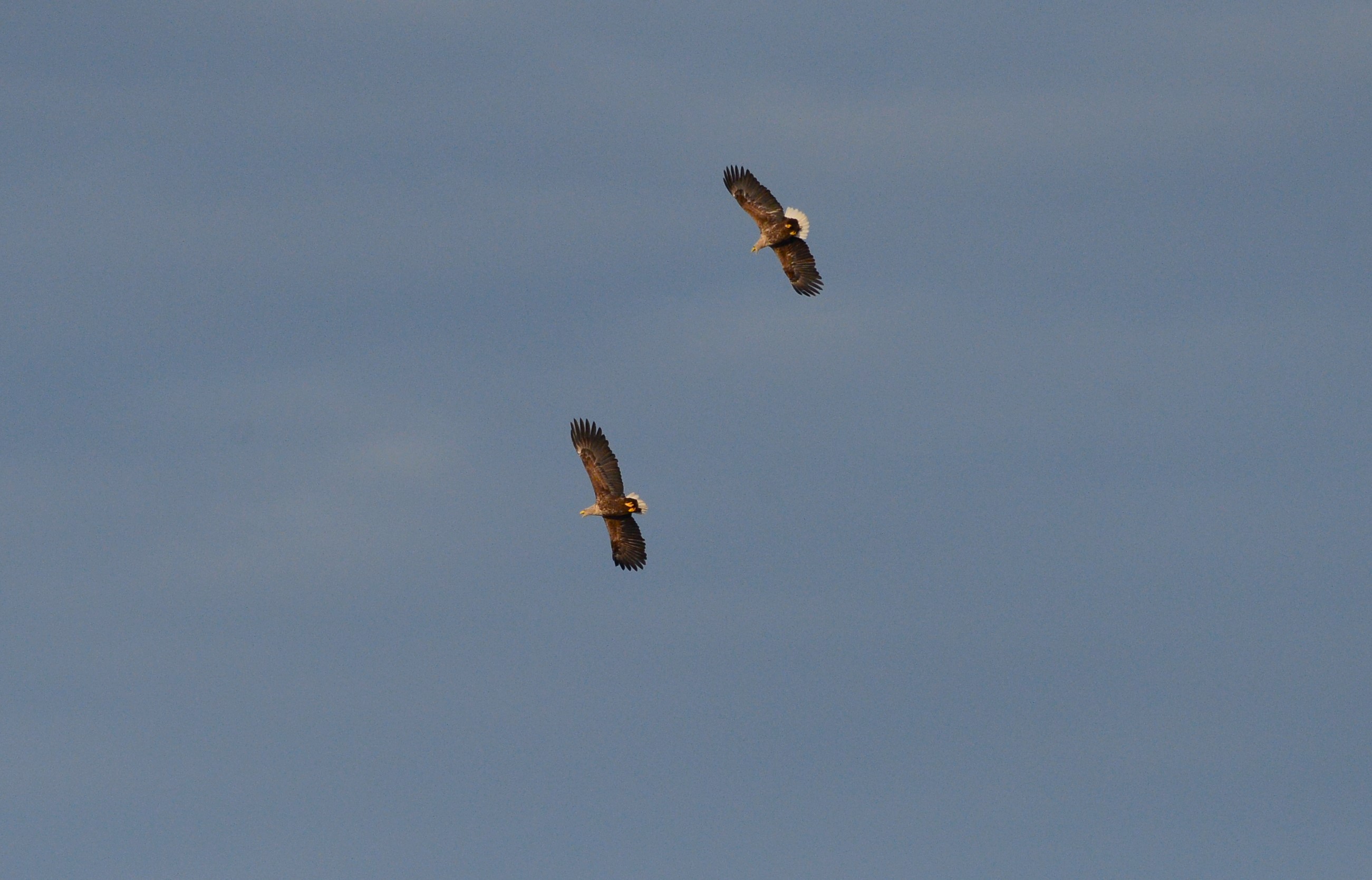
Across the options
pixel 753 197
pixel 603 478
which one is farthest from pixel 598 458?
pixel 753 197

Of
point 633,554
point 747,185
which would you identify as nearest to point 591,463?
point 633,554

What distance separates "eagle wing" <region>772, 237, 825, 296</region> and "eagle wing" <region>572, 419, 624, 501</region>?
1138cm

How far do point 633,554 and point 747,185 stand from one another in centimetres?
1306

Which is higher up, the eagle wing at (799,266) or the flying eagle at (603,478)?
the eagle wing at (799,266)

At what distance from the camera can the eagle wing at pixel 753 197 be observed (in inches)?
2800

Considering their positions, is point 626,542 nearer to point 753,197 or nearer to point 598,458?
point 598,458

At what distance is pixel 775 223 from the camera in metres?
71.8

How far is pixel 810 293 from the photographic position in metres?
73.4

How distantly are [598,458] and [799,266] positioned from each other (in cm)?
1207

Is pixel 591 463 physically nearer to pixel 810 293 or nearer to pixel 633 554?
pixel 633 554

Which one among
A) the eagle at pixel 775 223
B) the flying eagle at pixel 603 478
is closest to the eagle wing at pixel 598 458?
the flying eagle at pixel 603 478

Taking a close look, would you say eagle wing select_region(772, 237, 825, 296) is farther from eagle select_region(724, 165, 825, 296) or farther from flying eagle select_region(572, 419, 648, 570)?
flying eagle select_region(572, 419, 648, 570)

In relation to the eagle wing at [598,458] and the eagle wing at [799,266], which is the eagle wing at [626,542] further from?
the eagle wing at [799,266]

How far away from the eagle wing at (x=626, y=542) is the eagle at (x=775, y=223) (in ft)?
37.5
